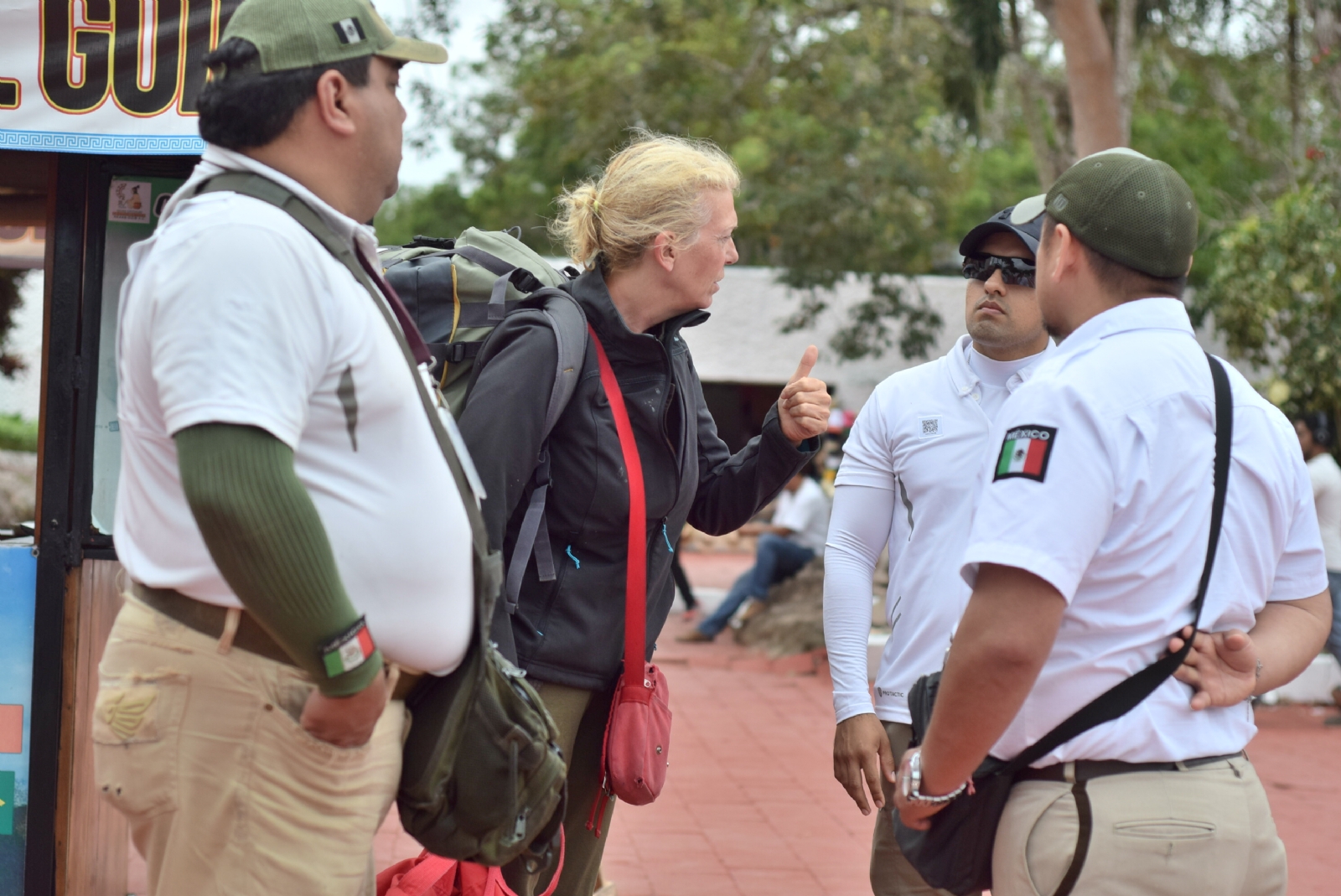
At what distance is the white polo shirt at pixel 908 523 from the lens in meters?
2.84

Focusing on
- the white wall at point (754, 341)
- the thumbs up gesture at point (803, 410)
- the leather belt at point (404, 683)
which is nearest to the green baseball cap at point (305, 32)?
the leather belt at point (404, 683)

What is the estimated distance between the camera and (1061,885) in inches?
72.1

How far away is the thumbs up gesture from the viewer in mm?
2896

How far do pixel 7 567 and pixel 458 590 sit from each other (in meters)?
2.37

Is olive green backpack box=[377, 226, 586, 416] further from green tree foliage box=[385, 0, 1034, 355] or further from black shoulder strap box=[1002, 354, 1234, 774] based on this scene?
green tree foliage box=[385, 0, 1034, 355]

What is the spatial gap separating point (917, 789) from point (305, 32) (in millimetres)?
1408

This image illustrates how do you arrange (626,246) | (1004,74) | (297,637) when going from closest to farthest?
(297,637), (626,246), (1004,74)

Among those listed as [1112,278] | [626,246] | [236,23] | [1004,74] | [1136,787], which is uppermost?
[236,23]

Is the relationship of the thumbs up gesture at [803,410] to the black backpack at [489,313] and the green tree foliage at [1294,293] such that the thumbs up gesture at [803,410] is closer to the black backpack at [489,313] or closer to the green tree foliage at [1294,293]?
the black backpack at [489,313]

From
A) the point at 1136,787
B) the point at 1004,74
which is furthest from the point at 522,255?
the point at 1004,74

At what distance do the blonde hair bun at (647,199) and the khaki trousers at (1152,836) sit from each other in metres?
1.43

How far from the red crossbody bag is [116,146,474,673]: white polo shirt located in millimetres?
798

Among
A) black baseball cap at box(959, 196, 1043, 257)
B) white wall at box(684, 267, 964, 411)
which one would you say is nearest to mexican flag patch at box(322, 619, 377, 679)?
black baseball cap at box(959, 196, 1043, 257)

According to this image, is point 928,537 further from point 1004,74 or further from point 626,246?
point 1004,74
